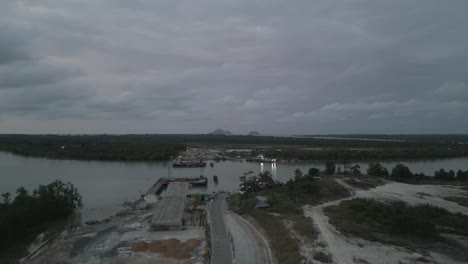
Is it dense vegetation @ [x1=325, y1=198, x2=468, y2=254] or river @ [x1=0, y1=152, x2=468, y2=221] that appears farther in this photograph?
river @ [x1=0, y1=152, x2=468, y2=221]

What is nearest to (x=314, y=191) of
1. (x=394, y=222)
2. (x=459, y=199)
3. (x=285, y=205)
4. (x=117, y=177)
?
(x=285, y=205)

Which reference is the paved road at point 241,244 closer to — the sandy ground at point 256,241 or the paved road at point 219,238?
the sandy ground at point 256,241

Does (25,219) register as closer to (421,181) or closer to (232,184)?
(232,184)

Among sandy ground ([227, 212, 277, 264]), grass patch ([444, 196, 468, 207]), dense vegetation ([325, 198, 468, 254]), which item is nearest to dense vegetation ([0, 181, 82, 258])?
sandy ground ([227, 212, 277, 264])

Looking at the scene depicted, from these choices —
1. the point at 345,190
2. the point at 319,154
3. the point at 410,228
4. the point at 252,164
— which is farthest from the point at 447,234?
the point at 319,154

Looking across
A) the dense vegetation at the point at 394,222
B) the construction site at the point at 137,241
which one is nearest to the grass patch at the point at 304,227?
the dense vegetation at the point at 394,222

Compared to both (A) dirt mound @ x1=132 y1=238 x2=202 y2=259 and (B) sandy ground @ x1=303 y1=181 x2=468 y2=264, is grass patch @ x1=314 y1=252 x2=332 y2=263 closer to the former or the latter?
(B) sandy ground @ x1=303 y1=181 x2=468 y2=264
